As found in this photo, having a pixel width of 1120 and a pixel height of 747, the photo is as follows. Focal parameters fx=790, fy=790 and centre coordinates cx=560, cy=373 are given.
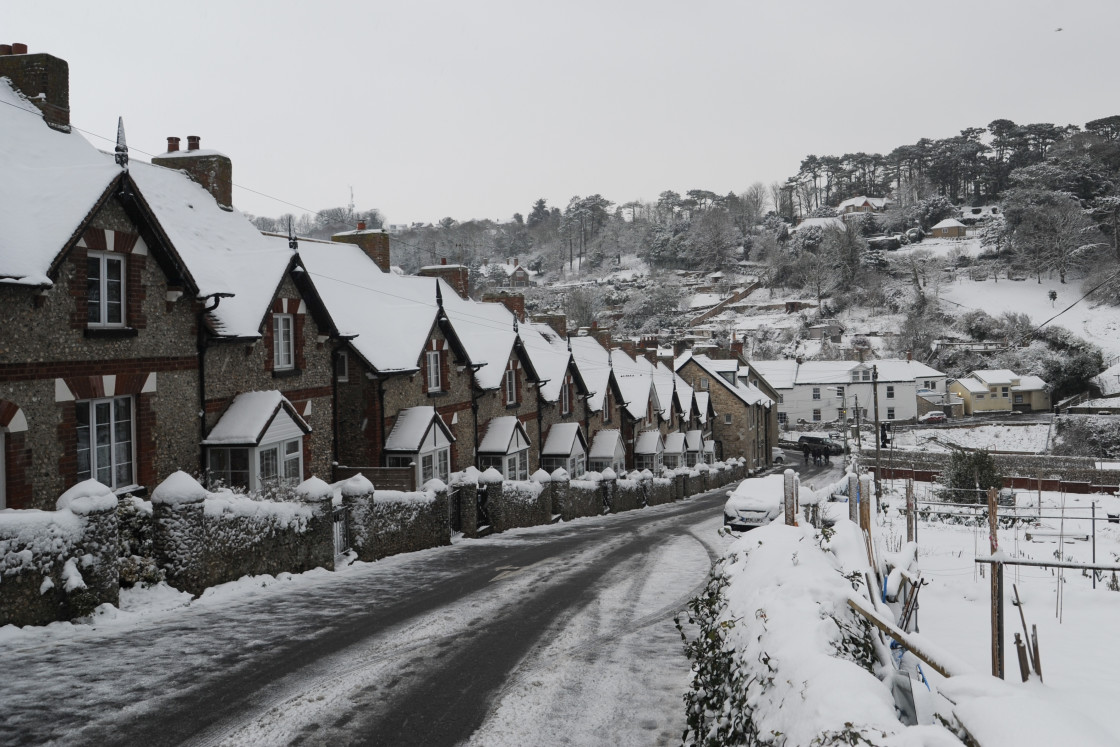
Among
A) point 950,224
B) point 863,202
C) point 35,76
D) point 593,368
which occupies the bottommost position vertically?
point 593,368

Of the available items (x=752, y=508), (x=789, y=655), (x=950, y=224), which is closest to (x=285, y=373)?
(x=752, y=508)

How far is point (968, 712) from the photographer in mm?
4992

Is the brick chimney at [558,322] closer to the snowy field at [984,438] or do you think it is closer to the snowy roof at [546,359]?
the snowy roof at [546,359]

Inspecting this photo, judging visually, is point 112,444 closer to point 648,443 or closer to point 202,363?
point 202,363

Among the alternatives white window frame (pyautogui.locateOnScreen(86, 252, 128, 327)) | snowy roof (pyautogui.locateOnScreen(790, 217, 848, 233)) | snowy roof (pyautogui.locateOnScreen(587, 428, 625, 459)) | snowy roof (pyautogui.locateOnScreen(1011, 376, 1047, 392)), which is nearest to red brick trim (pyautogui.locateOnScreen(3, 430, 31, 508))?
white window frame (pyautogui.locateOnScreen(86, 252, 128, 327))

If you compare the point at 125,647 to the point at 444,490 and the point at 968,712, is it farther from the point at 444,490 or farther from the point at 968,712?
the point at 444,490

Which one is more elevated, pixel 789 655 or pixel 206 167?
pixel 206 167

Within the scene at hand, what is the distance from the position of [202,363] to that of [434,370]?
1057 centimetres

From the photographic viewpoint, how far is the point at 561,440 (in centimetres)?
3519

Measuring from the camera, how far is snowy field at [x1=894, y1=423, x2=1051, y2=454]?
209ft

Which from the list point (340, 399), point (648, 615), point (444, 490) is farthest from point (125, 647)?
point (340, 399)

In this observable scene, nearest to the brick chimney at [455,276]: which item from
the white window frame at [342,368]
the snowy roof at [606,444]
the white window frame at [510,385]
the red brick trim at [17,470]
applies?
the white window frame at [510,385]

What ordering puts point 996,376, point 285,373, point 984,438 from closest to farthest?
point 285,373 < point 984,438 < point 996,376

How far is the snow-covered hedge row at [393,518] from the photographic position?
641 inches
